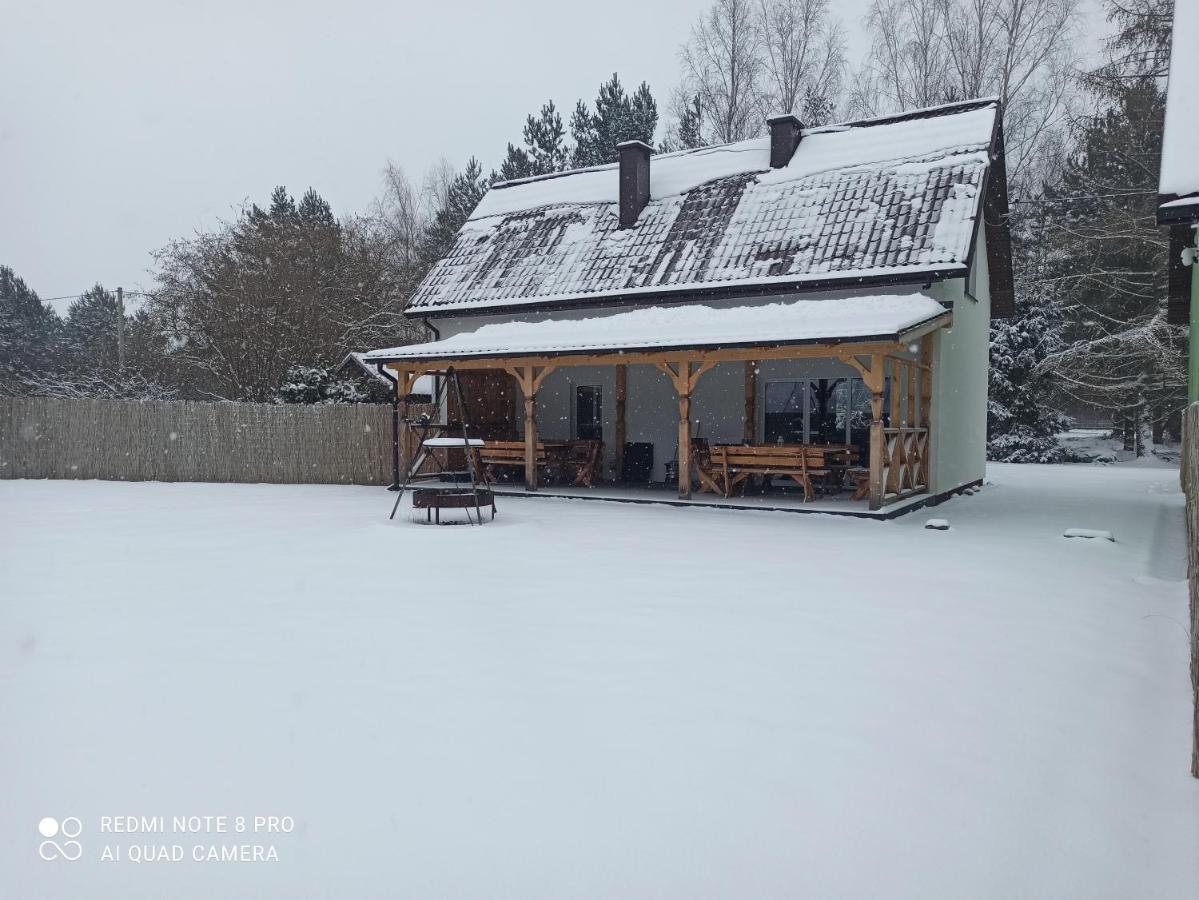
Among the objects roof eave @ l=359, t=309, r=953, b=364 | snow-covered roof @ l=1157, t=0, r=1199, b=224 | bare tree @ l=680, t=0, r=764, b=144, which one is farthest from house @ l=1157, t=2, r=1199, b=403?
bare tree @ l=680, t=0, r=764, b=144

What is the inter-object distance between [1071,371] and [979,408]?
722 cm

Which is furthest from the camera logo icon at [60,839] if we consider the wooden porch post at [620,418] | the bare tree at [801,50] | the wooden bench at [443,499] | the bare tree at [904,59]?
the bare tree at [904,59]

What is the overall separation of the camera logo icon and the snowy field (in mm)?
32

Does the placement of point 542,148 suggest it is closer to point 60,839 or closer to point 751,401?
point 751,401

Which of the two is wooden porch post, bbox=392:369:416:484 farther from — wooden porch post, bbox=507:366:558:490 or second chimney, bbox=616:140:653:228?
second chimney, bbox=616:140:653:228

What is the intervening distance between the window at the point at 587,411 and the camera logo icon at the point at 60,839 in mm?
13676

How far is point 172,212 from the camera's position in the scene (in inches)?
3066

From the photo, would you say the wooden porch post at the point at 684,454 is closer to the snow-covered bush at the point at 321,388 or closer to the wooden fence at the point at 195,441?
the wooden fence at the point at 195,441

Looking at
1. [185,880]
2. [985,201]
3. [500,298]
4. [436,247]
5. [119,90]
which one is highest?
[119,90]

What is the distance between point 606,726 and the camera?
3.76 metres

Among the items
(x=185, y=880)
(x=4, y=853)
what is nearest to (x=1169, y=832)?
(x=185, y=880)

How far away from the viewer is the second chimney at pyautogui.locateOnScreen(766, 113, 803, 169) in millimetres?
15719

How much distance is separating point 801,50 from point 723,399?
1805cm

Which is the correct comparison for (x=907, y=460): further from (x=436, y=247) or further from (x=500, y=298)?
(x=436, y=247)
